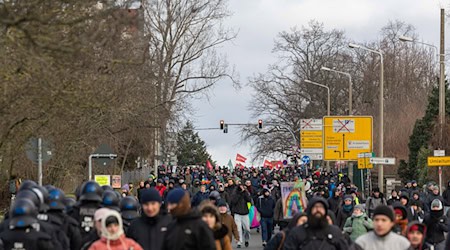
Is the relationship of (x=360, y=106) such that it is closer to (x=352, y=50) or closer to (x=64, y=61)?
(x=352, y=50)

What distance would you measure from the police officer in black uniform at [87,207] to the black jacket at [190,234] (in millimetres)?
3967

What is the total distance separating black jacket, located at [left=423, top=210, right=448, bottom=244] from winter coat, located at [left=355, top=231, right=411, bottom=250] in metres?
9.64

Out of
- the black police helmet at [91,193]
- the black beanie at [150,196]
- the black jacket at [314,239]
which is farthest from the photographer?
the black police helmet at [91,193]

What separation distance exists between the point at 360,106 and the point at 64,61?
231ft

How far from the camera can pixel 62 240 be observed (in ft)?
45.7

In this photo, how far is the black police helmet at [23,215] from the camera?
42.8 ft

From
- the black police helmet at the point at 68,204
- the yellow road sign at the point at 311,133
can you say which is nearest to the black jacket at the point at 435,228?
the black police helmet at the point at 68,204

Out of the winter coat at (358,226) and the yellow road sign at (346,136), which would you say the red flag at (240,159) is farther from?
the winter coat at (358,226)

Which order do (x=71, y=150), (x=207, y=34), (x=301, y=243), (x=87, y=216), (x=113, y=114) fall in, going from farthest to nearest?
(x=207, y=34), (x=113, y=114), (x=71, y=150), (x=87, y=216), (x=301, y=243)

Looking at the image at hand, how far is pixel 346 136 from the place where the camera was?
52719 millimetres

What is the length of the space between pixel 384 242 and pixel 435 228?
9.92 metres

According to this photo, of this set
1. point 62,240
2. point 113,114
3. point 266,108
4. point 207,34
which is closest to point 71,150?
point 113,114

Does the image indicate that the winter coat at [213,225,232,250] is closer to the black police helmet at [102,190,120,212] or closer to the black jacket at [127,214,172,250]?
the black jacket at [127,214,172,250]

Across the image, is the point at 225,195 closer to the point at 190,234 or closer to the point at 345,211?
the point at 345,211
